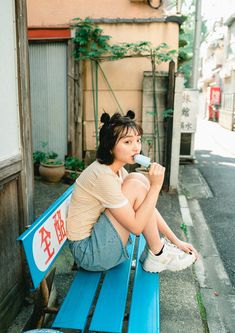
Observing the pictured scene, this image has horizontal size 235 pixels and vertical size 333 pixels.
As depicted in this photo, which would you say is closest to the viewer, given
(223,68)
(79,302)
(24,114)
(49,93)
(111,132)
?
(79,302)

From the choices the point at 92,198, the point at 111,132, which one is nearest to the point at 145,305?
the point at 92,198

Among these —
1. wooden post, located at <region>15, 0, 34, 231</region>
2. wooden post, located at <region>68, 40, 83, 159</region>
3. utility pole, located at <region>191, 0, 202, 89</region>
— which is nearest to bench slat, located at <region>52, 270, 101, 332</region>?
wooden post, located at <region>15, 0, 34, 231</region>

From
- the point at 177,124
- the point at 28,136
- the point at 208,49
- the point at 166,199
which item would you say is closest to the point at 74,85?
the point at 177,124

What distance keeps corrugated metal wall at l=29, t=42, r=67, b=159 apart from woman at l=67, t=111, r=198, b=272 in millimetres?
5158

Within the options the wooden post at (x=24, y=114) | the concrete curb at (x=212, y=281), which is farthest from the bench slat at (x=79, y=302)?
the concrete curb at (x=212, y=281)

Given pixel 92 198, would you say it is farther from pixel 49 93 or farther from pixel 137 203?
pixel 49 93

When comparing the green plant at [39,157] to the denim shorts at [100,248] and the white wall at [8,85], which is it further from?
the denim shorts at [100,248]

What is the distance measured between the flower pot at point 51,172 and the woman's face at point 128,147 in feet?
14.5

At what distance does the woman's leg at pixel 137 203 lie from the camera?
2.43m

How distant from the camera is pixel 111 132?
237 centimetres

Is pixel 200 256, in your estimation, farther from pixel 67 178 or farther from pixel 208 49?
pixel 208 49

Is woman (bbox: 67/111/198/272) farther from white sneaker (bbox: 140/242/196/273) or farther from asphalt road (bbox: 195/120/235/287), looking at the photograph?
asphalt road (bbox: 195/120/235/287)

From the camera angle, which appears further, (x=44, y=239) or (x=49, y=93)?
(x=49, y=93)

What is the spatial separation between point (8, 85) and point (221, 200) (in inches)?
199
